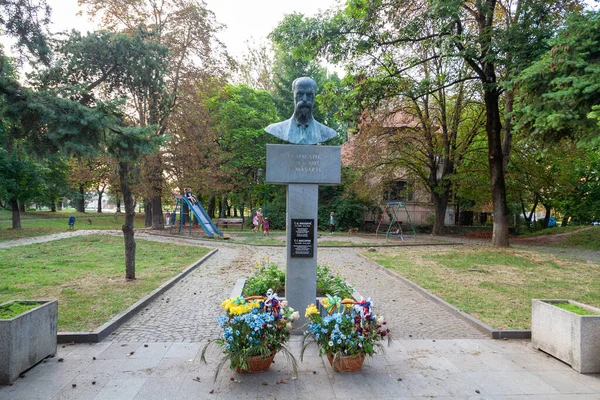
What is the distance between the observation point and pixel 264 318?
14.0ft

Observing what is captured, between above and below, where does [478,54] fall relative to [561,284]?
above

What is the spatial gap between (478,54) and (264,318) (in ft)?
44.9

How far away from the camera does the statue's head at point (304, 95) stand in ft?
18.5

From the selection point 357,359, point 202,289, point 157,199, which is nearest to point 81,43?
point 202,289

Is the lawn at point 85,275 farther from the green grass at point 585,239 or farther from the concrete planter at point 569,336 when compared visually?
the green grass at point 585,239

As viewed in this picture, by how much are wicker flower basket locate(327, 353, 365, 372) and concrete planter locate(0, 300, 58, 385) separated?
3.52 meters

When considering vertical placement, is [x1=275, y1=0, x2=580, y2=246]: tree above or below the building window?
above

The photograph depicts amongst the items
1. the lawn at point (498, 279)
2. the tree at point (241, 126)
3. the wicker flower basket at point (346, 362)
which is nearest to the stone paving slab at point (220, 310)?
the lawn at point (498, 279)

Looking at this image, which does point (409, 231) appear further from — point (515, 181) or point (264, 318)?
point (264, 318)

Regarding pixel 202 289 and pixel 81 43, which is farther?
pixel 202 289

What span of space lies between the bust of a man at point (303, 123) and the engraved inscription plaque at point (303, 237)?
4.12ft

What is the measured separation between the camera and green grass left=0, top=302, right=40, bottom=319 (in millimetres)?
4385

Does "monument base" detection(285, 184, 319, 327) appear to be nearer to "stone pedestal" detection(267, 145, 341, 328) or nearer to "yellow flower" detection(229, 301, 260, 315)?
"stone pedestal" detection(267, 145, 341, 328)

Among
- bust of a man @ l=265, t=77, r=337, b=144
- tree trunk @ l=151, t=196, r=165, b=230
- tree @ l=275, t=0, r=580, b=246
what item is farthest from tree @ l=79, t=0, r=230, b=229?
bust of a man @ l=265, t=77, r=337, b=144
